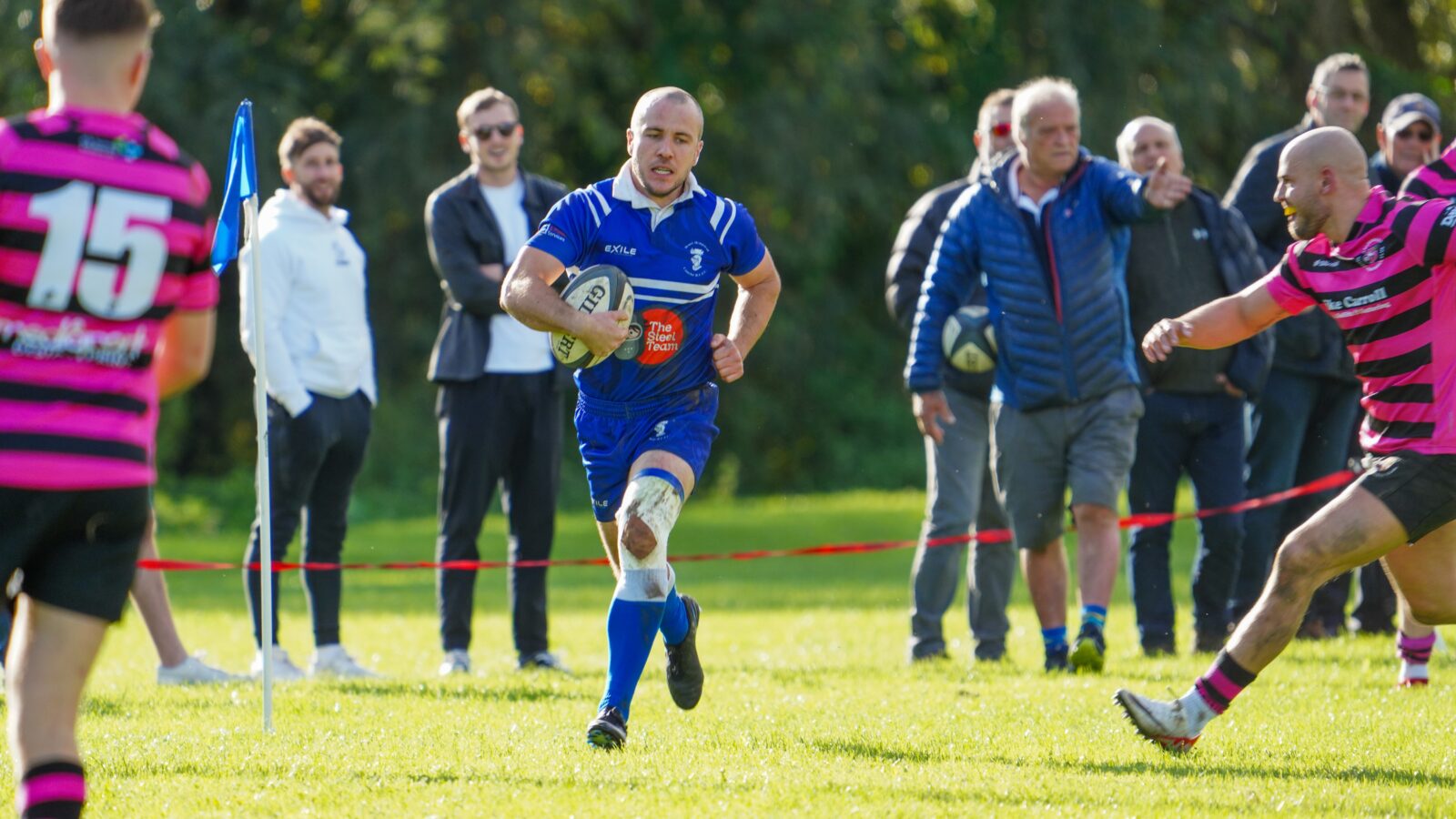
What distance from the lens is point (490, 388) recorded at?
924 cm

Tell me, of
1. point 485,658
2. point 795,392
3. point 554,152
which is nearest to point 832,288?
point 795,392

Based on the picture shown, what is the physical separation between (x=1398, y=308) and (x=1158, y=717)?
155cm

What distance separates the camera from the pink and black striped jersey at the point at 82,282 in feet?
13.1

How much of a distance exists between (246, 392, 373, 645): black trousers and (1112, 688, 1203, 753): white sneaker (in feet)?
14.8

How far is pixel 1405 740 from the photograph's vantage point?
6383 mm

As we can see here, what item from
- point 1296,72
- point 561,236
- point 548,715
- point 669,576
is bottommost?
point 548,715

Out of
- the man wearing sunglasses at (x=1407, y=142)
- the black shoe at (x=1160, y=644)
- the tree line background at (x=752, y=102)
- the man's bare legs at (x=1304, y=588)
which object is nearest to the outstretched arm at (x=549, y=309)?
the man's bare legs at (x=1304, y=588)

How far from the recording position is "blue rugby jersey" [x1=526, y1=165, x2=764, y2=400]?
253 inches

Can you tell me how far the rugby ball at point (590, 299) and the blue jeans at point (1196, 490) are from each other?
163 inches

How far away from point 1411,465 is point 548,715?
3351mm

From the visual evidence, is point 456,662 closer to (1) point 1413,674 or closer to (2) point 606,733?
(2) point 606,733

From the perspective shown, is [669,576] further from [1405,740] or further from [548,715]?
[1405,740]

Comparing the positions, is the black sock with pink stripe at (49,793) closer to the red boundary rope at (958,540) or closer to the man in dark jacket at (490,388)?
the red boundary rope at (958,540)

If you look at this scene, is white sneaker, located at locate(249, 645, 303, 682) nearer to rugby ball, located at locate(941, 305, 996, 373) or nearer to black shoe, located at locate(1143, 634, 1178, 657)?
rugby ball, located at locate(941, 305, 996, 373)
